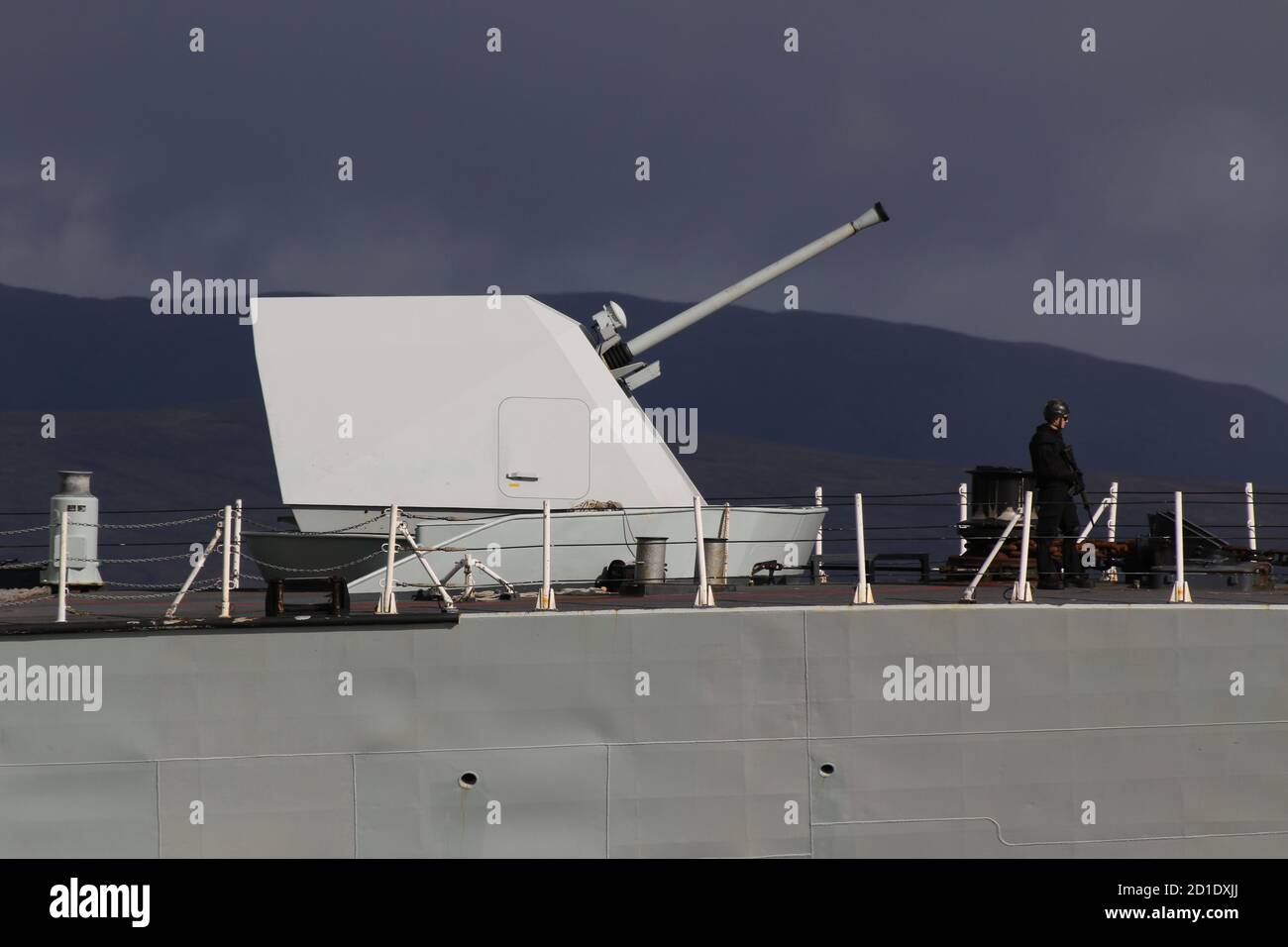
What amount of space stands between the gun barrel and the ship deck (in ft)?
10.7

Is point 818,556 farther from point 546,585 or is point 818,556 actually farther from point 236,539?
point 236,539

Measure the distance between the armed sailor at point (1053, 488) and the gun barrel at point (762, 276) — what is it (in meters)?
4.18

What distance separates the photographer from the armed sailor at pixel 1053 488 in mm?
11547

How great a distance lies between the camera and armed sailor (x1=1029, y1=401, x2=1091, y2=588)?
11.5m

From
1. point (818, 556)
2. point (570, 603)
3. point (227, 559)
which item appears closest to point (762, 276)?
point (818, 556)

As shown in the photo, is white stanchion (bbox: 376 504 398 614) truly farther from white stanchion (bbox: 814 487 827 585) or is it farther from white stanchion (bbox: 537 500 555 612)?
white stanchion (bbox: 814 487 827 585)

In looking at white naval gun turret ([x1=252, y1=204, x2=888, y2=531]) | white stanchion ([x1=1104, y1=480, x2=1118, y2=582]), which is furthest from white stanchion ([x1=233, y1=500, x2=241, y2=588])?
white stanchion ([x1=1104, y1=480, x2=1118, y2=582])

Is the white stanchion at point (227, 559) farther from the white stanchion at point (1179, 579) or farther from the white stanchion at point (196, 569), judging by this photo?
the white stanchion at point (1179, 579)

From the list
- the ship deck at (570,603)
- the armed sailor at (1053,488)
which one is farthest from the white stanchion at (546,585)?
the armed sailor at (1053,488)

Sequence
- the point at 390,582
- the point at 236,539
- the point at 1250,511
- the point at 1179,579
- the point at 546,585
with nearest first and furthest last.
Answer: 1. the point at 390,582
2. the point at 546,585
3. the point at 1179,579
4. the point at 236,539
5. the point at 1250,511

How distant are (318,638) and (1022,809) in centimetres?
527

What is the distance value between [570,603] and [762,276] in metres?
5.36

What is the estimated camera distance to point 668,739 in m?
10.0

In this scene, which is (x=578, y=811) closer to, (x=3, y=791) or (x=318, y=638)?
(x=318, y=638)
